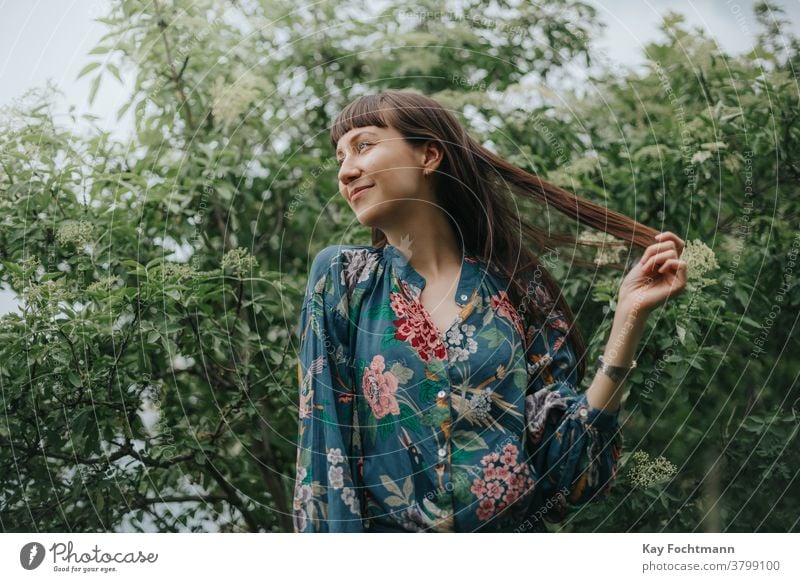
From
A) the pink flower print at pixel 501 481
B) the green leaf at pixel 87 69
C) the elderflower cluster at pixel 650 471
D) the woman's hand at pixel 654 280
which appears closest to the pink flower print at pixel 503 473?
the pink flower print at pixel 501 481

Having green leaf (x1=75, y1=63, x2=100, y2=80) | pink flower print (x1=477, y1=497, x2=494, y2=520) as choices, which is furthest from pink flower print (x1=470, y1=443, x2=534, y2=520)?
green leaf (x1=75, y1=63, x2=100, y2=80)

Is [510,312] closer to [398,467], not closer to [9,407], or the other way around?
[398,467]

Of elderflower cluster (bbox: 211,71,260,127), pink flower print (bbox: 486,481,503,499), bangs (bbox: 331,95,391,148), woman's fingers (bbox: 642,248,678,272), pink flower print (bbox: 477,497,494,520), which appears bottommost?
pink flower print (bbox: 477,497,494,520)

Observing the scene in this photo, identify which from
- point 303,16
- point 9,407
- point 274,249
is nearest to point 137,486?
point 9,407

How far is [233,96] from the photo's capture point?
189cm

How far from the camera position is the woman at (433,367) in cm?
137

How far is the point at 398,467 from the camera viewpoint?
1.38 metres

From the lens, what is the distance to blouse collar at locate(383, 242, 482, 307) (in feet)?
4.76

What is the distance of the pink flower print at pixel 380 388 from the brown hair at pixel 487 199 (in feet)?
0.73

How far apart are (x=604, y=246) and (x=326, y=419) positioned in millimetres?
636

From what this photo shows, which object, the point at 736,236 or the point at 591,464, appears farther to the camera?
the point at 736,236

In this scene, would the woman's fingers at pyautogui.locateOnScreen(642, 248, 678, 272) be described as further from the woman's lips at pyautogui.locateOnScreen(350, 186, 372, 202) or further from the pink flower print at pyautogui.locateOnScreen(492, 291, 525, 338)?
the woman's lips at pyautogui.locateOnScreen(350, 186, 372, 202)

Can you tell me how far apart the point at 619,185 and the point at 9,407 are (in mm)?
1202

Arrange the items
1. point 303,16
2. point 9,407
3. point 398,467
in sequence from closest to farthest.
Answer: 1. point 398,467
2. point 9,407
3. point 303,16
